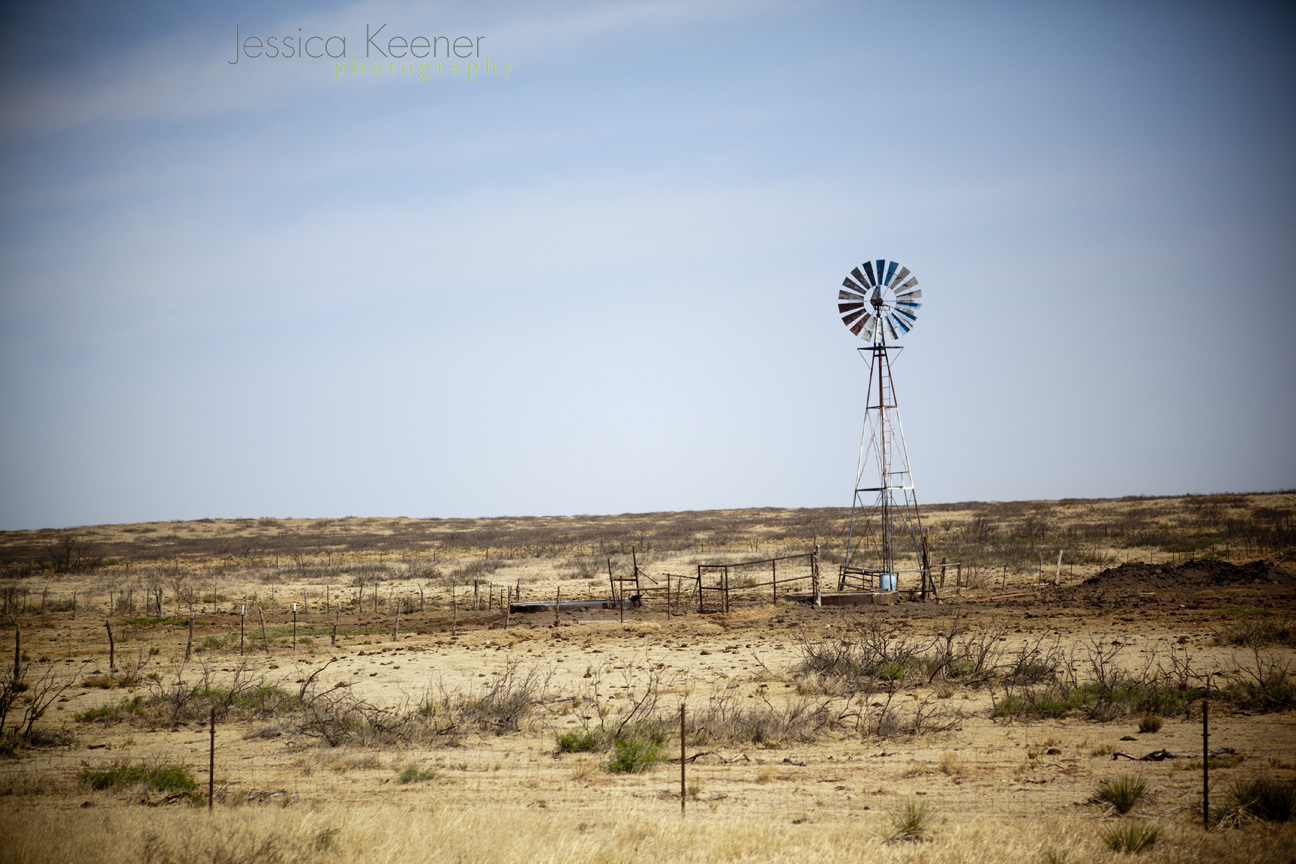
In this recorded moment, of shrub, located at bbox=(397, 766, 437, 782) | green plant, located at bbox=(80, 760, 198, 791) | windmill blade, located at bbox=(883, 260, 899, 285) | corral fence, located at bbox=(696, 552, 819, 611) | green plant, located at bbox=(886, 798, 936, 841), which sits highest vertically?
windmill blade, located at bbox=(883, 260, 899, 285)

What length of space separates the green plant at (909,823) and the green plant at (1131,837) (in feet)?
6.74

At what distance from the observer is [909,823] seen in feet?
35.5

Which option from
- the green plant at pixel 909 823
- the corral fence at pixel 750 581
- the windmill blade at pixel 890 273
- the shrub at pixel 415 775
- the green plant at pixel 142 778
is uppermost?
the windmill blade at pixel 890 273

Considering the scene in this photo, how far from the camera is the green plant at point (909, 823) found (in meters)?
10.7

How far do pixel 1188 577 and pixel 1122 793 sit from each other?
1204 inches

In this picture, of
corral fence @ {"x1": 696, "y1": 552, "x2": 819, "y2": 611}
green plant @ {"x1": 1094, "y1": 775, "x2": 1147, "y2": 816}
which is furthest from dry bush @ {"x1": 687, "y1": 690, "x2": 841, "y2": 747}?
corral fence @ {"x1": 696, "y1": 552, "x2": 819, "y2": 611}

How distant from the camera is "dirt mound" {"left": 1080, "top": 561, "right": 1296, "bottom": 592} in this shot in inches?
1420

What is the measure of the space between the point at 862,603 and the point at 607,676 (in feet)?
55.6

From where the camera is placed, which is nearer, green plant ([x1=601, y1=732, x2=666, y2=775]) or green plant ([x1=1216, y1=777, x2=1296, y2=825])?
green plant ([x1=1216, y1=777, x2=1296, y2=825])

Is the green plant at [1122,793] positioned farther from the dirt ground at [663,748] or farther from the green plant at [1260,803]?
the green plant at [1260,803]

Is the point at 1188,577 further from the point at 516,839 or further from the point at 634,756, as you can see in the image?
the point at 516,839

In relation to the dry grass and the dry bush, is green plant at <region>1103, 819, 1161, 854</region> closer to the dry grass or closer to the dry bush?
the dry grass

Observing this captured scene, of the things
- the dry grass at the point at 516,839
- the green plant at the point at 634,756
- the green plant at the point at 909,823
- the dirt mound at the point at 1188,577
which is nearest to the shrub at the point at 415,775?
the dry grass at the point at 516,839

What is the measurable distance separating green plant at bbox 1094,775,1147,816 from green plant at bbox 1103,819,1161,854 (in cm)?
109
